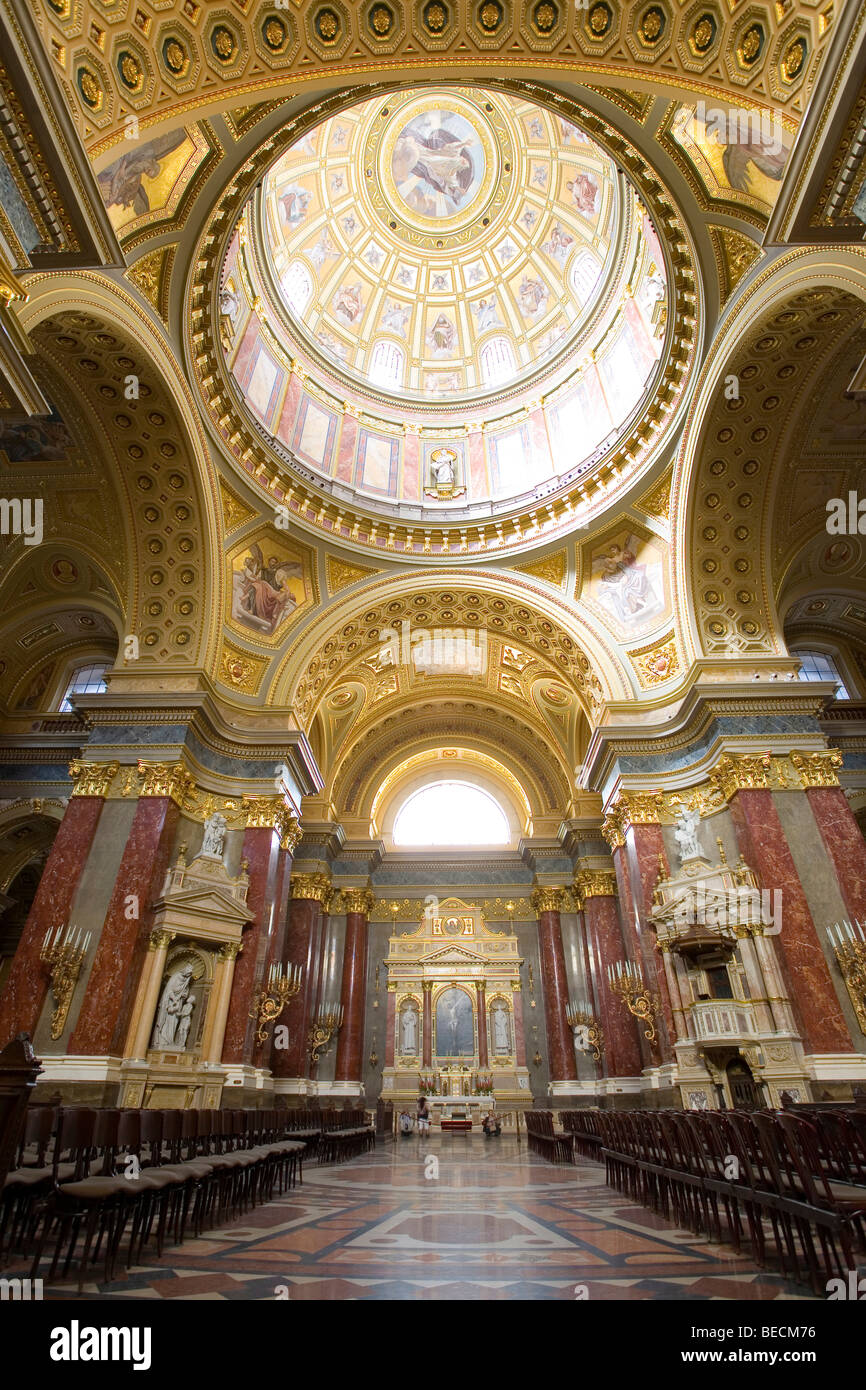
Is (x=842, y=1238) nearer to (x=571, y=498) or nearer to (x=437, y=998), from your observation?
(x=571, y=498)

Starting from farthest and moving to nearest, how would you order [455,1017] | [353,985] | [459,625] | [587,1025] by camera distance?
1. [455,1017]
2. [353,985]
3. [459,625]
4. [587,1025]

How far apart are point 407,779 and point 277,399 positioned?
47.7 feet

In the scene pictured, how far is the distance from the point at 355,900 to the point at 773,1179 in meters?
20.3

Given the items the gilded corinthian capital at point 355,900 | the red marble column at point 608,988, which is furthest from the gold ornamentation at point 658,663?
the gilded corinthian capital at point 355,900

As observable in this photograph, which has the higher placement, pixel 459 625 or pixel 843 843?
pixel 459 625

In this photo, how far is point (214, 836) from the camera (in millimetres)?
15008

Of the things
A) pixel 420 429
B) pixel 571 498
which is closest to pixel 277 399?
pixel 420 429

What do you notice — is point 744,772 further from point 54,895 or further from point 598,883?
point 54,895

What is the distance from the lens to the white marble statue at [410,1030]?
22538 millimetres

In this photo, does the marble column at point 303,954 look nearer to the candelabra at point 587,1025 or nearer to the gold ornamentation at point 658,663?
the candelabra at point 587,1025

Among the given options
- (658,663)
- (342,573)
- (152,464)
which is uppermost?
(342,573)

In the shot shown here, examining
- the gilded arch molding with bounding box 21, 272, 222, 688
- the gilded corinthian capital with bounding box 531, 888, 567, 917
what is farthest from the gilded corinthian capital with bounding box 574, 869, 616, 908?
the gilded arch molding with bounding box 21, 272, 222, 688

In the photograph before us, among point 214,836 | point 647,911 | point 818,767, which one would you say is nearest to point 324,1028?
point 214,836

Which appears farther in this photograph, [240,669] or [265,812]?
[240,669]
